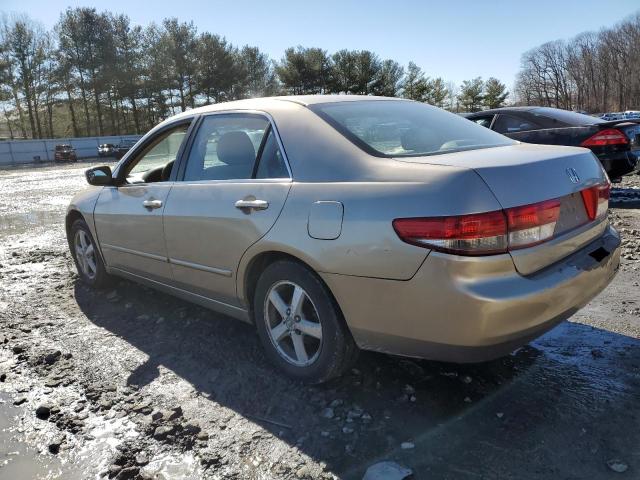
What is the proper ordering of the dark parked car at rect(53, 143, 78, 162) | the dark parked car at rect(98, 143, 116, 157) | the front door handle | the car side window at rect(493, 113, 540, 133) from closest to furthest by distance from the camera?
the front door handle < the car side window at rect(493, 113, 540, 133) < the dark parked car at rect(98, 143, 116, 157) < the dark parked car at rect(53, 143, 78, 162)

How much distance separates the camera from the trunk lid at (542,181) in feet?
7.35

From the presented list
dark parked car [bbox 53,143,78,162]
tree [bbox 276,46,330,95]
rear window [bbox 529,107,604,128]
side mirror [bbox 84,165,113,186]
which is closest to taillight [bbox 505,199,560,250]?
side mirror [bbox 84,165,113,186]

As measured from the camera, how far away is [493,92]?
7325 cm

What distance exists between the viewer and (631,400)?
256 centimetres

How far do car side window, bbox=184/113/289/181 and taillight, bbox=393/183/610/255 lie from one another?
94cm

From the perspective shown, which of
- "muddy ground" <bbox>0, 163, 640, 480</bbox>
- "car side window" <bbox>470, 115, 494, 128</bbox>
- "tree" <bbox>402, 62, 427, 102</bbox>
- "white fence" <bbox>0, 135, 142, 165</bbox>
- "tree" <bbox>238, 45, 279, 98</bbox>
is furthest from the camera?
"tree" <bbox>402, 62, 427, 102</bbox>

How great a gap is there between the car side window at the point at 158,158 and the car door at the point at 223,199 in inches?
11.7

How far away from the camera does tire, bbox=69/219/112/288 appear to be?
4.78 metres

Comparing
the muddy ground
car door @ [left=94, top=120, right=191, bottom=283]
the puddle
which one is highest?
car door @ [left=94, top=120, right=191, bottom=283]

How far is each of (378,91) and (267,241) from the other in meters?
57.5

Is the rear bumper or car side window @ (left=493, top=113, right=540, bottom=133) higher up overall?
car side window @ (left=493, top=113, right=540, bottom=133)

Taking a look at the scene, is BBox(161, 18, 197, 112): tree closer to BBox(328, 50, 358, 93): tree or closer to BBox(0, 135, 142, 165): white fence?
BBox(0, 135, 142, 165): white fence

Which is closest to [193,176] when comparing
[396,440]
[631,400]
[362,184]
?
[362,184]

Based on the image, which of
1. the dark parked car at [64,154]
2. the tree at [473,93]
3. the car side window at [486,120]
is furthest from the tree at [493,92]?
the car side window at [486,120]
